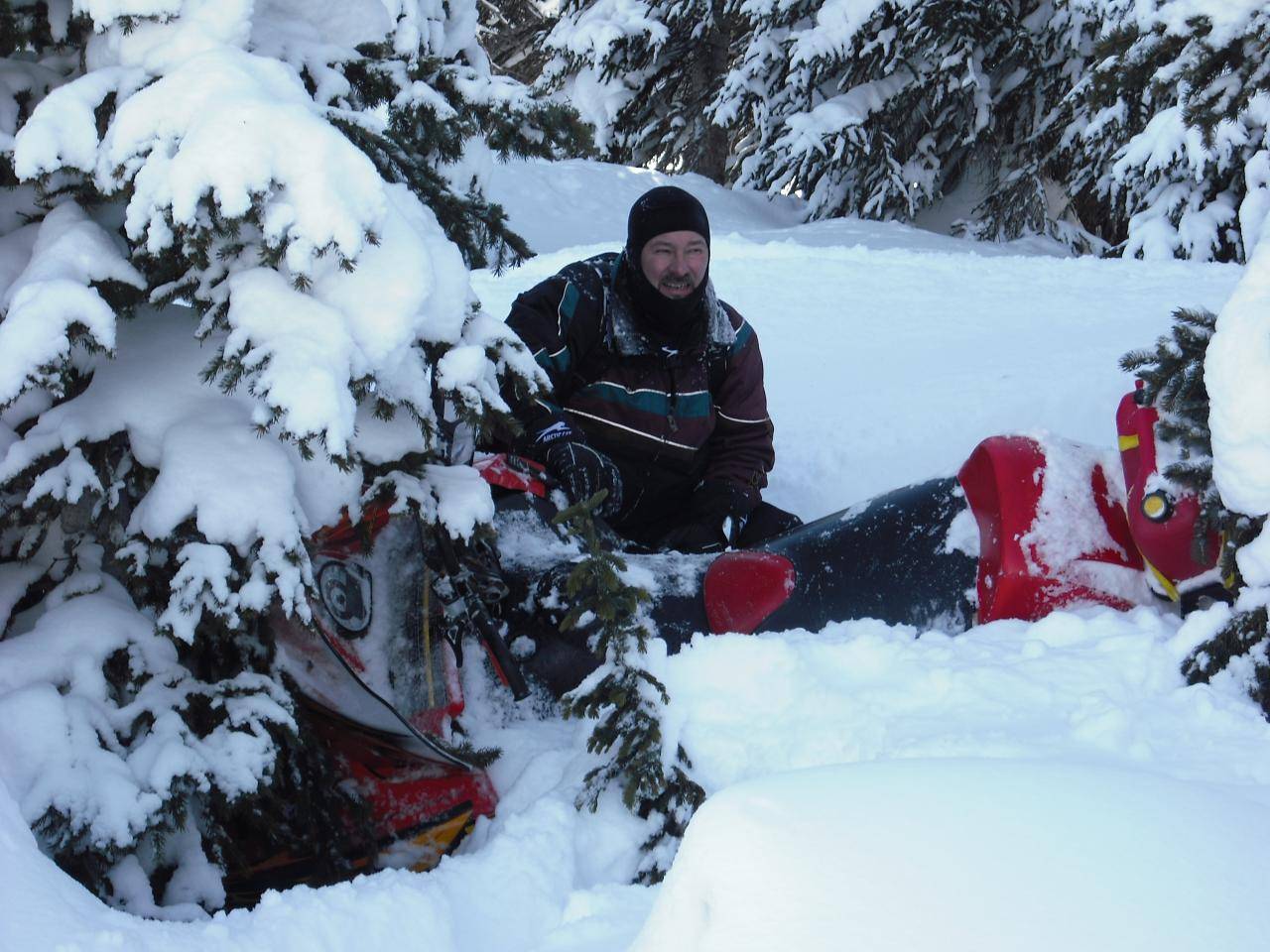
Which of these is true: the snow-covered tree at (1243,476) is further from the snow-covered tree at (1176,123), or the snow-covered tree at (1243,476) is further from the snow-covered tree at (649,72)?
the snow-covered tree at (649,72)

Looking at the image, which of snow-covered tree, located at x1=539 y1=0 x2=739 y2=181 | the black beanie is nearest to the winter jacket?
the black beanie

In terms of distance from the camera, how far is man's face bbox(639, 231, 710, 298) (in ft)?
13.1

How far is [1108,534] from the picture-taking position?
2.68m

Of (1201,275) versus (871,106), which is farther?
(871,106)

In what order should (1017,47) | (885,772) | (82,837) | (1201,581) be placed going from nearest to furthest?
(885,772) → (82,837) → (1201,581) → (1017,47)

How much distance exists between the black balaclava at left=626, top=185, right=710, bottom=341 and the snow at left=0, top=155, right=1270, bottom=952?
5.18 ft

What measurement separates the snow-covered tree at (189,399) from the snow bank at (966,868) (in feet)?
3.14

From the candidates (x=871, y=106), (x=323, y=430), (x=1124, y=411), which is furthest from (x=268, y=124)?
(x=871, y=106)

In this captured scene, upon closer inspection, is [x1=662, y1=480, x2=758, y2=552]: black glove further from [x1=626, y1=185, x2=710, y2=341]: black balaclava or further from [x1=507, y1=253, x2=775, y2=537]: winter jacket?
[x1=626, y1=185, x2=710, y2=341]: black balaclava

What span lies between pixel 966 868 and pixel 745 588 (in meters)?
1.74

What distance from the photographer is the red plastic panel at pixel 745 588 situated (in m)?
2.98

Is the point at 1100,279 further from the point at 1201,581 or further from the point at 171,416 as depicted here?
the point at 171,416

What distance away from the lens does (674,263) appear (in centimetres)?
398

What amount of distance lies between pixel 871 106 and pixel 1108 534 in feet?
31.8
